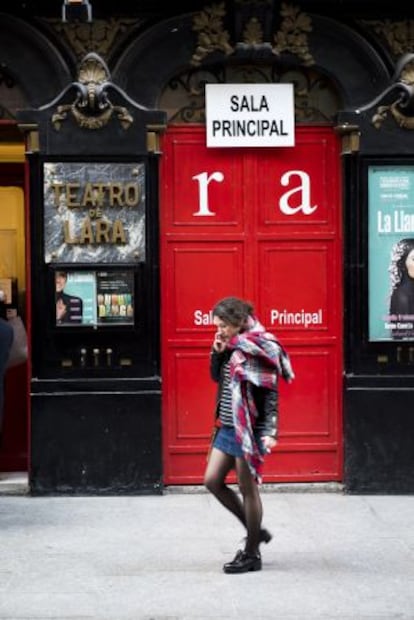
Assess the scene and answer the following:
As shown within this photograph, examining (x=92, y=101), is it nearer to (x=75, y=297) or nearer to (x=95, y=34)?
(x=95, y=34)

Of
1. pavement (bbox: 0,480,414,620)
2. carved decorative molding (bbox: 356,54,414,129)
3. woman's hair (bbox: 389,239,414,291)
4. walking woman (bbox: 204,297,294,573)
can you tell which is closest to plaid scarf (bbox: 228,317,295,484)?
walking woman (bbox: 204,297,294,573)

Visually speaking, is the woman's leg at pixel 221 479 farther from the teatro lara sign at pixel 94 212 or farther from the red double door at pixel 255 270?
the teatro lara sign at pixel 94 212

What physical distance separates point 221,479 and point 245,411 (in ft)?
1.68

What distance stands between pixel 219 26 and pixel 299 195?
154 centimetres

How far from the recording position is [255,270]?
10547 millimetres

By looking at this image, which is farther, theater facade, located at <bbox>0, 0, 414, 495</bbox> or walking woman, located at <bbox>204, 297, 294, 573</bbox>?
theater facade, located at <bbox>0, 0, 414, 495</bbox>

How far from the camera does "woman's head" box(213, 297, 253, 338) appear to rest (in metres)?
7.91

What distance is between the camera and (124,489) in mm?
10344

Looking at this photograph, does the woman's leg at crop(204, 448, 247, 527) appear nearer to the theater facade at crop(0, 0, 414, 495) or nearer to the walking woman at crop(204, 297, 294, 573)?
the walking woman at crop(204, 297, 294, 573)

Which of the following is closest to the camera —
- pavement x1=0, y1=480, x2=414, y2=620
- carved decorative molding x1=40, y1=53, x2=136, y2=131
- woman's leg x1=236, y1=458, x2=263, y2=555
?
pavement x1=0, y1=480, x2=414, y2=620

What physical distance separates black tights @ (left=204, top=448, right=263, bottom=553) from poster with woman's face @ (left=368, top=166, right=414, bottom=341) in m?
2.80

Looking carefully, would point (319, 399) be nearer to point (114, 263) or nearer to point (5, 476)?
point (114, 263)

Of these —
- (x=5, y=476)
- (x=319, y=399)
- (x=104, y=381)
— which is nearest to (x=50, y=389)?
(x=104, y=381)

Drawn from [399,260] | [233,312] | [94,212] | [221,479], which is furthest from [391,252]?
[221,479]
